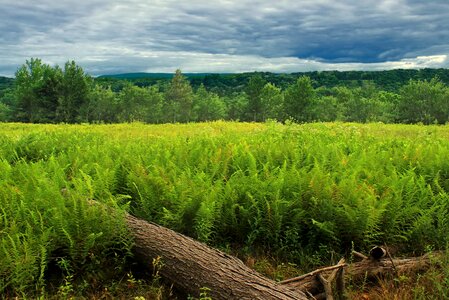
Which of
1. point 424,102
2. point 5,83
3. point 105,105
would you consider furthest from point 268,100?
point 5,83

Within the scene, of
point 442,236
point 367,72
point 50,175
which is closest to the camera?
point 442,236

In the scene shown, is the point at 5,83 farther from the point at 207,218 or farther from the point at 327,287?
the point at 327,287

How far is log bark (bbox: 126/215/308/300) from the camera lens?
13.5ft

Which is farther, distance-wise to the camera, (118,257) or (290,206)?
(290,206)

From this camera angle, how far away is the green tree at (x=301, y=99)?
253 ft

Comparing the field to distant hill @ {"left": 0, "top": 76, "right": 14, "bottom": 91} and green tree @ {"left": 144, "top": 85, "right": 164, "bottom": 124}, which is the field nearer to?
green tree @ {"left": 144, "top": 85, "right": 164, "bottom": 124}

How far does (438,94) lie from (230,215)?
3704 inches

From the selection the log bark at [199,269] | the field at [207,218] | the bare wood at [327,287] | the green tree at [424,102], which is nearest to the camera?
the log bark at [199,269]

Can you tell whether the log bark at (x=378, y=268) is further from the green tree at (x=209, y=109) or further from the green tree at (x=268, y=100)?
the green tree at (x=209, y=109)

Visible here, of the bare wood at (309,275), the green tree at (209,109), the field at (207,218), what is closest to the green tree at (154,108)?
the green tree at (209,109)

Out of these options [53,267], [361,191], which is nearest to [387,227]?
[361,191]

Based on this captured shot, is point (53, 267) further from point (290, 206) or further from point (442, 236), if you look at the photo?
point (442, 236)

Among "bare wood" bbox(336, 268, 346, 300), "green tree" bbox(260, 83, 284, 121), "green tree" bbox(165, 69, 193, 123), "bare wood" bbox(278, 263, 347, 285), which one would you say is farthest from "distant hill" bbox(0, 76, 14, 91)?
"bare wood" bbox(336, 268, 346, 300)

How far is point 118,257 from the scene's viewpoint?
4.96m
